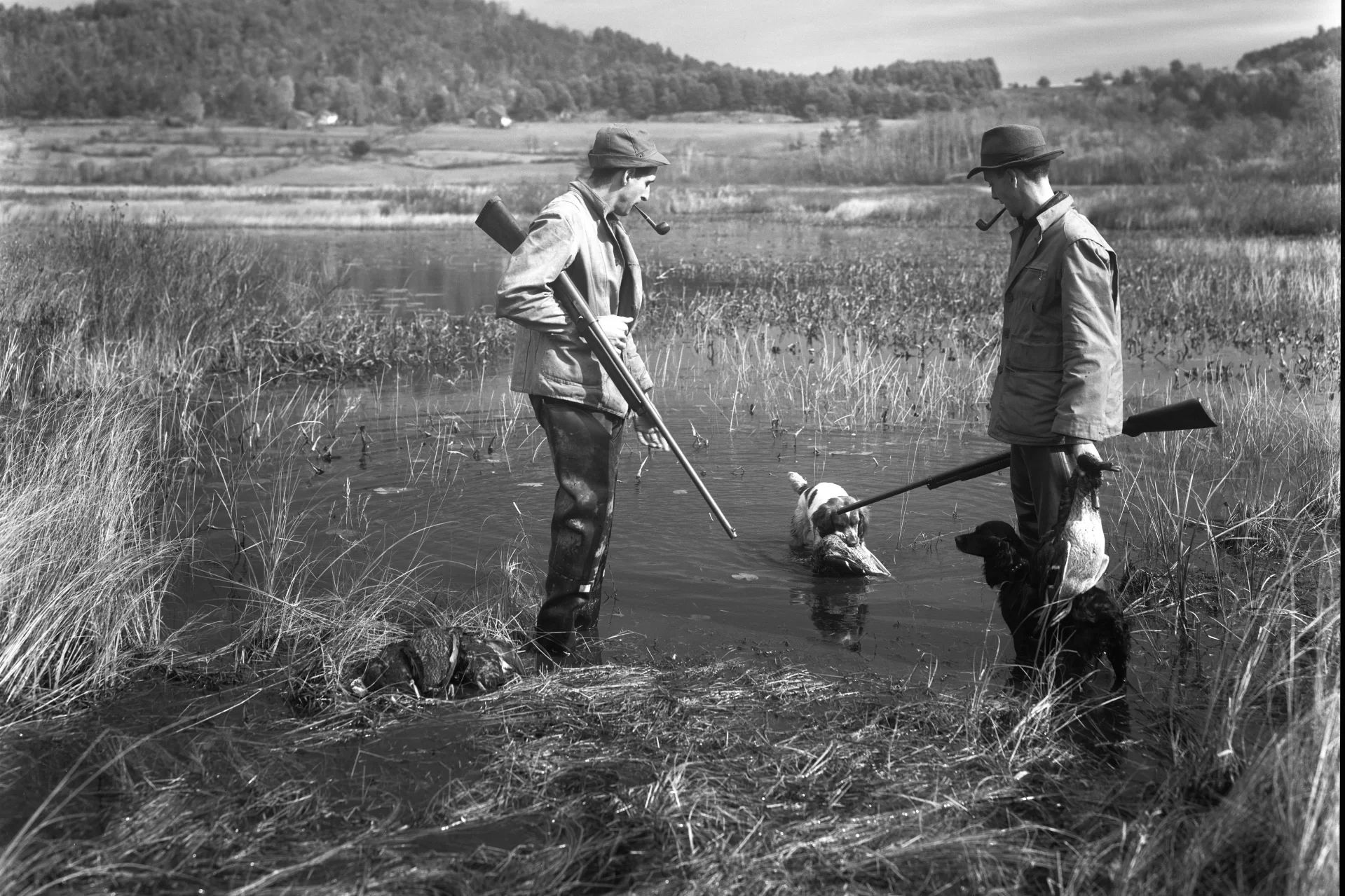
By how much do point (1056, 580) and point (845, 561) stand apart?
159 centimetres

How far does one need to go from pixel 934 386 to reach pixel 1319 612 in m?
6.47

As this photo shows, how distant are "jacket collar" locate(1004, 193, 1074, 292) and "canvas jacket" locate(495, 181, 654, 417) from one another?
1.57 meters

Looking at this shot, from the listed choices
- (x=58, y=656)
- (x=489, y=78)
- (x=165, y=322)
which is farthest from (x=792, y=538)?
(x=489, y=78)

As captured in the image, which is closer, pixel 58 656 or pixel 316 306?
pixel 58 656

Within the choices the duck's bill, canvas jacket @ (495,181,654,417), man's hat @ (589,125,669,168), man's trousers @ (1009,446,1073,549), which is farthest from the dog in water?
man's hat @ (589,125,669,168)

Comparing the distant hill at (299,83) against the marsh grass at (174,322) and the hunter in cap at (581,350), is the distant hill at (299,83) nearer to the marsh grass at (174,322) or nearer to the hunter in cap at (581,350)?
the marsh grass at (174,322)

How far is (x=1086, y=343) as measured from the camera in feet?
15.1

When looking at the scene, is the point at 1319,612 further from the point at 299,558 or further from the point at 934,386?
the point at 934,386

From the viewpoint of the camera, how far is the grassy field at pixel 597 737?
323cm

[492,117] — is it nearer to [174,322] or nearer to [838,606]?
[174,322]

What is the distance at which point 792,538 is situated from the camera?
22.0 ft

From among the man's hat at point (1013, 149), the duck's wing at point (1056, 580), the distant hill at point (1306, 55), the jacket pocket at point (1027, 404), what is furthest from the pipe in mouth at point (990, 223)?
the distant hill at point (1306, 55)

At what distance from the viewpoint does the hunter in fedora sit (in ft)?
15.1

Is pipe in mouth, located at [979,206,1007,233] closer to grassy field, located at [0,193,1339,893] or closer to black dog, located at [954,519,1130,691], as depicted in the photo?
black dog, located at [954,519,1130,691]
